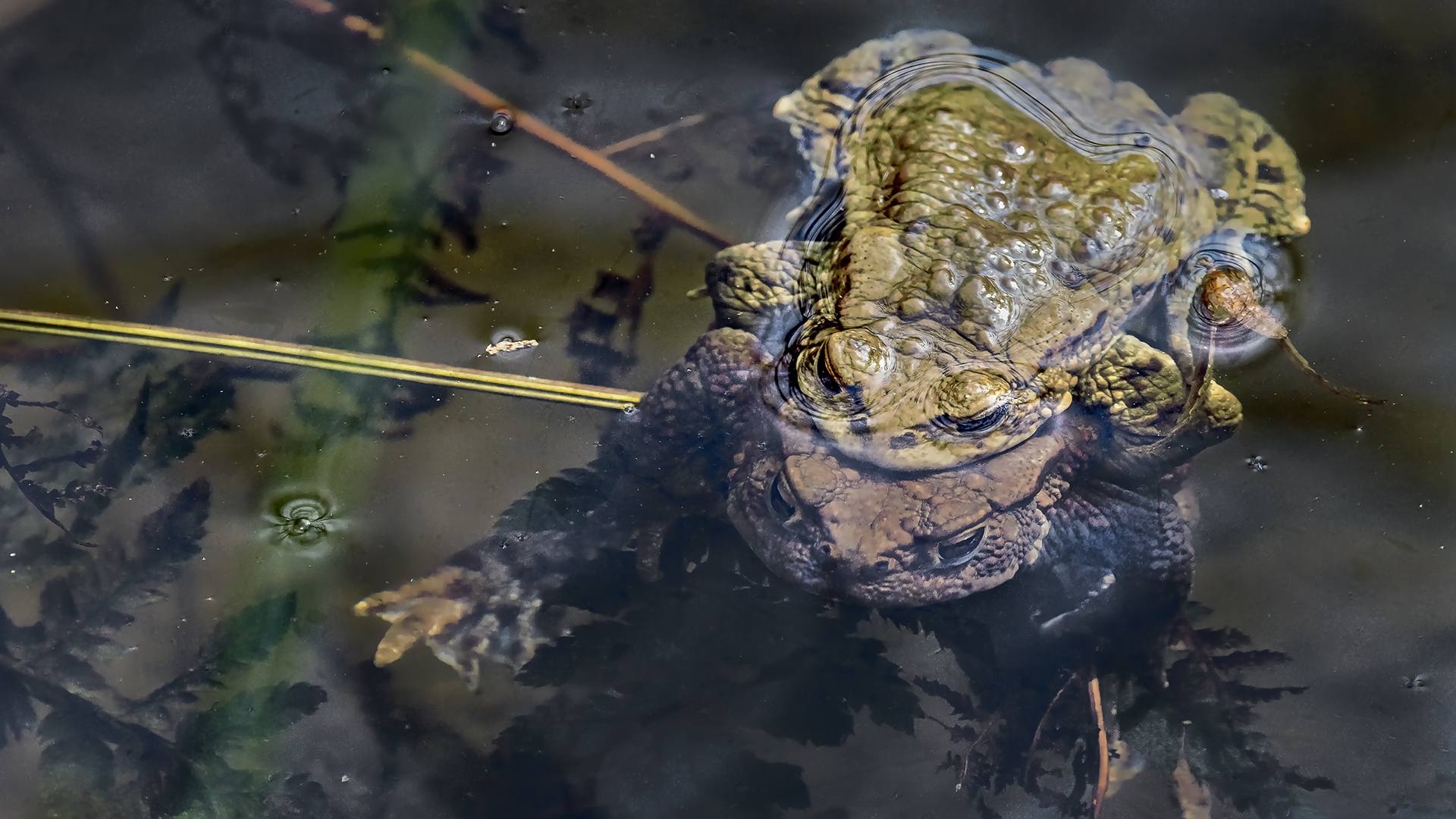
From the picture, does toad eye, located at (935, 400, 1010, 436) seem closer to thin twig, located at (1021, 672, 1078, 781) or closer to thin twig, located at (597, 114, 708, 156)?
thin twig, located at (1021, 672, 1078, 781)

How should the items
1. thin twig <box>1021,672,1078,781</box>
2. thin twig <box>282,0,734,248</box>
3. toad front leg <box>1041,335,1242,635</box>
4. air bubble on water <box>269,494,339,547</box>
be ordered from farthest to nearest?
thin twig <box>282,0,734,248</box>
air bubble on water <box>269,494,339,547</box>
thin twig <box>1021,672,1078,781</box>
toad front leg <box>1041,335,1242,635</box>

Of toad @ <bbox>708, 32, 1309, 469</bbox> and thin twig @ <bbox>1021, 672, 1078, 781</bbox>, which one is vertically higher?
toad @ <bbox>708, 32, 1309, 469</bbox>

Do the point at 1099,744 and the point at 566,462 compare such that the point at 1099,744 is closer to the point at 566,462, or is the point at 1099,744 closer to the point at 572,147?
the point at 566,462

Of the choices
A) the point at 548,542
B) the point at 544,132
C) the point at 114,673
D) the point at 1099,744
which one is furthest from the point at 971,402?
the point at 114,673

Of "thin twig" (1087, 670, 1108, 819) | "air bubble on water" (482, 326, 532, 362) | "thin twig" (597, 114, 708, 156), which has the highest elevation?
"thin twig" (597, 114, 708, 156)

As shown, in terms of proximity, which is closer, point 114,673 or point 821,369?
point 821,369

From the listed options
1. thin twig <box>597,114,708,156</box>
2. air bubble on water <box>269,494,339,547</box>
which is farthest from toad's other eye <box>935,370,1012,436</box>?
air bubble on water <box>269,494,339,547</box>

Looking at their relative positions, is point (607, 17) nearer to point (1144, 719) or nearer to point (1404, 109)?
point (1404, 109)
